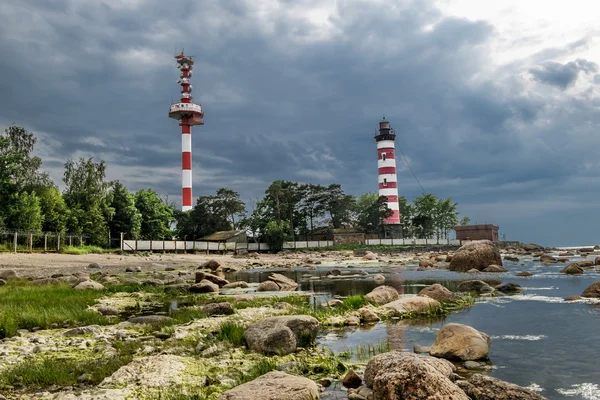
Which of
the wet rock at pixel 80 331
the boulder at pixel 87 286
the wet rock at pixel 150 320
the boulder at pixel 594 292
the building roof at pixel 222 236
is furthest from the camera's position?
the building roof at pixel 222 236

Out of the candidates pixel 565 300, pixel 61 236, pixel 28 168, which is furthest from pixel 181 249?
pixel 565 300

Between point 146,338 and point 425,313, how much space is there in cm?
745

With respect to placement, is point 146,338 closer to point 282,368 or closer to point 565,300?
point 282,368

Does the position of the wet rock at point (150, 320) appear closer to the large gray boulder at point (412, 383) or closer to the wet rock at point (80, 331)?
the wet rock at point (80, 331)

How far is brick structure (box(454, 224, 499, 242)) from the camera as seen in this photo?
3674 inches

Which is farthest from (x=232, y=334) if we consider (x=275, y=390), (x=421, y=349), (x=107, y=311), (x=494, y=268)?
(x=494, y=268)

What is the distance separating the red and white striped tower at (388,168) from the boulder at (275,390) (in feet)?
261

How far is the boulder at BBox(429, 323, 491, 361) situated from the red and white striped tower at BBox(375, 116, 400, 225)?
251 ft

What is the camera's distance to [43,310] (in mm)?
11352

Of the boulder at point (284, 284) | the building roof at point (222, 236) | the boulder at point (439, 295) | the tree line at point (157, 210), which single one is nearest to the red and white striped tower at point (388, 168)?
the tree line at point (157, 210)

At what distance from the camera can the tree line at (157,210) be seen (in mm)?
47312

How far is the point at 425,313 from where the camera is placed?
12547 mm

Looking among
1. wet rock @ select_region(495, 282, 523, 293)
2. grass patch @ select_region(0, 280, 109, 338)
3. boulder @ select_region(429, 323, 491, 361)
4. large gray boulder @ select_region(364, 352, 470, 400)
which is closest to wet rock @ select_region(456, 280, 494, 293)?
wet rock @ select_region(495, 282, 523, 293)

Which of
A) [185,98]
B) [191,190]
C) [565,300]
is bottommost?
[565,300]
